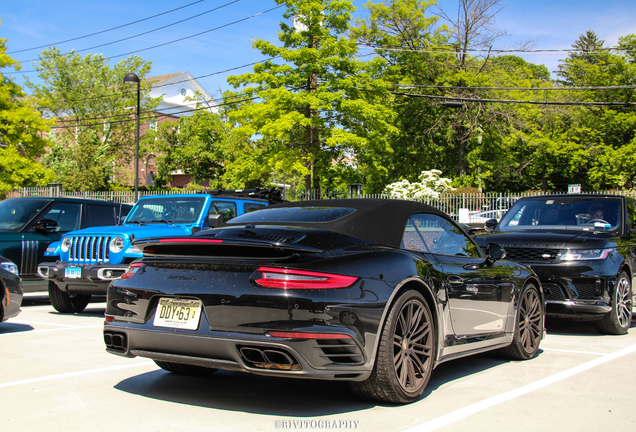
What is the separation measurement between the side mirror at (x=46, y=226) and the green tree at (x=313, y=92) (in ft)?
59.4

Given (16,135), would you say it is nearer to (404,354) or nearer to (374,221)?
(374,221)

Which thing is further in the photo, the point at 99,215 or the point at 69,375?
the point at 99,215

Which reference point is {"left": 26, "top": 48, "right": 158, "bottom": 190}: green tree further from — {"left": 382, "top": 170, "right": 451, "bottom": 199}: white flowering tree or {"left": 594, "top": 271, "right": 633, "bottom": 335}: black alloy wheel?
{"left": 594, "top": 271, "right": 633, "bottom": 335}: black alloy wheel

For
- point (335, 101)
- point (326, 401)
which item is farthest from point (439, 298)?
point (335, 101)

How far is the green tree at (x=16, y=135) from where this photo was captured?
28703 millimetres

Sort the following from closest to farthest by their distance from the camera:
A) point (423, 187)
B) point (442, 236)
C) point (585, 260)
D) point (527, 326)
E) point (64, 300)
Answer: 1. point (442, 236)
2. point (527, 326)
3. point (585, 260)
4. point (64, 300)
5. point (423, 187)

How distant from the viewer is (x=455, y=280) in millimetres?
4812

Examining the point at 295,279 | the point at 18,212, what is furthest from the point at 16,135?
the point at 295,279

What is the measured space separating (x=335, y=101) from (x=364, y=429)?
91.1ft

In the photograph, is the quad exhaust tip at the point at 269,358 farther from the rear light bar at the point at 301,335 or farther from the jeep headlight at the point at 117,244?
the jeep headlight at the point at 117,244

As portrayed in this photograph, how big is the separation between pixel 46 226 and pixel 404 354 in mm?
8368

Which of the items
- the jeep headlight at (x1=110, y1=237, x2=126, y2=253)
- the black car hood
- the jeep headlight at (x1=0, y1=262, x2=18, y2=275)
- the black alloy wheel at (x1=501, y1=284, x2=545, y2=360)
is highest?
the black car hood

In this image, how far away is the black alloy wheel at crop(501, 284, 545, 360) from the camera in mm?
5867

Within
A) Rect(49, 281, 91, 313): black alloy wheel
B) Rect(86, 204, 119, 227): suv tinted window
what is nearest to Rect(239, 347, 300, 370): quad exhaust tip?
Rect(49, 281, 91, 313): black alloy wheel
